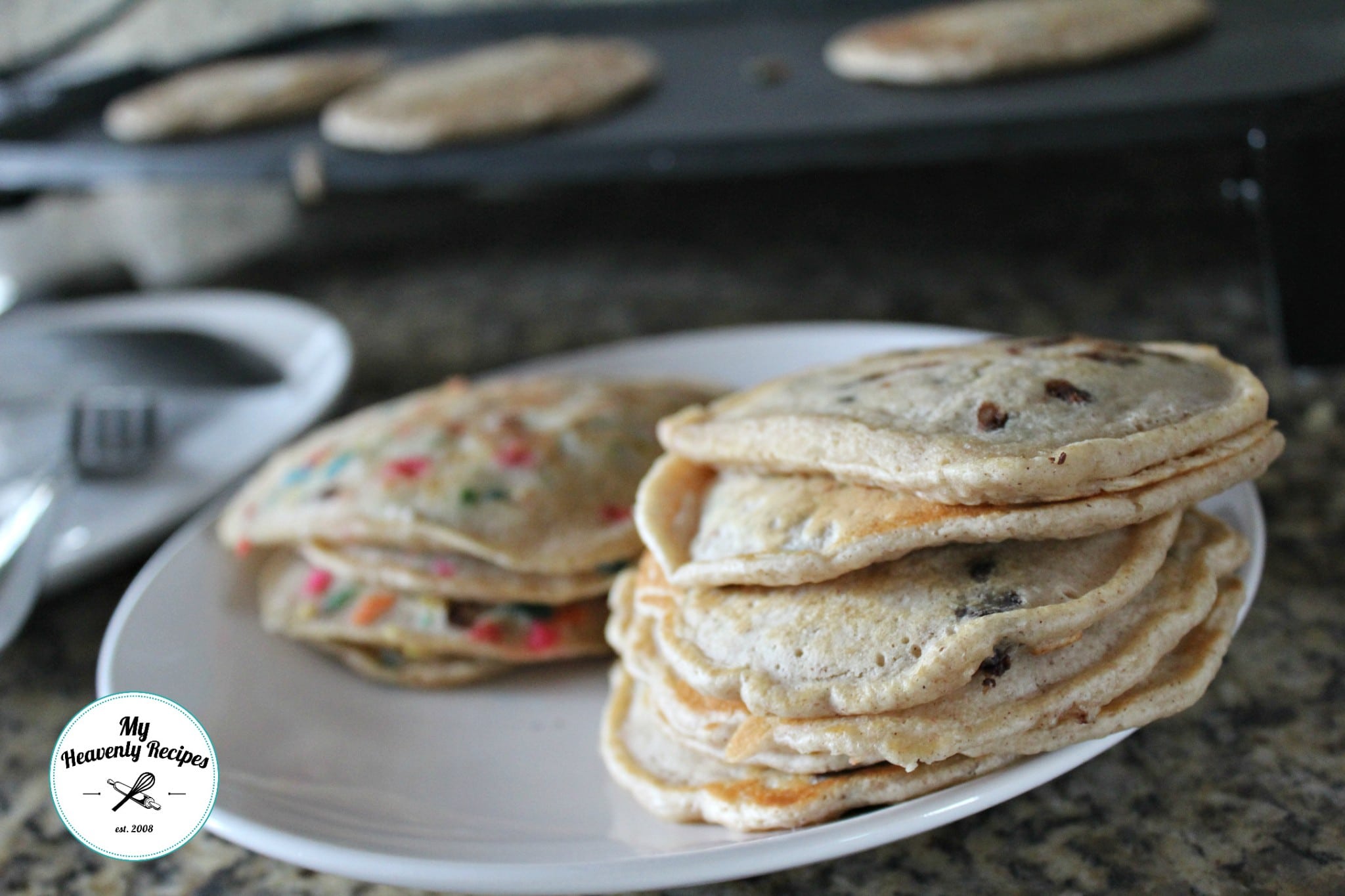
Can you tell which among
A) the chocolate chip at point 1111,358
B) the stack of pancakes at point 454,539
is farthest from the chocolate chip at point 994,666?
the stack of pancakes at point 454,539

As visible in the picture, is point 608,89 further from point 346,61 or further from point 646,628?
point 646,628

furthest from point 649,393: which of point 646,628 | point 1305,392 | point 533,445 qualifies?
point 1305,392

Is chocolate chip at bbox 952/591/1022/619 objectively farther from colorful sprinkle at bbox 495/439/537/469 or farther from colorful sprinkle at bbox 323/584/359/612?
colorful sprinkle at bbox 323/584/359/612

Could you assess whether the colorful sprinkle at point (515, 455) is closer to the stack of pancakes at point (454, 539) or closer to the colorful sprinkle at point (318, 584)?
the stack of pancakes at point (454, 539)

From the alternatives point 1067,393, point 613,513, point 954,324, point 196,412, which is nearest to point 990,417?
point 1067,393

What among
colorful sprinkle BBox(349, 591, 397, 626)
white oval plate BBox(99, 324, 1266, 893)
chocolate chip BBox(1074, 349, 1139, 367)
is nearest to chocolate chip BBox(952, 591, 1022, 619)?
white oval plate BBox(99, 324, 1266, 893)

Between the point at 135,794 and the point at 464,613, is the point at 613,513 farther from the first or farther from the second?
the point at 135,794
